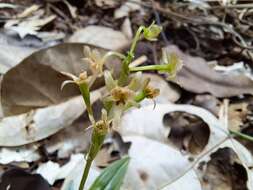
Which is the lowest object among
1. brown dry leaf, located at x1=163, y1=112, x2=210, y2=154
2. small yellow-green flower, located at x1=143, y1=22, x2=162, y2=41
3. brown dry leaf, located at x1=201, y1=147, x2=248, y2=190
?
brown dry leaf, located at x1=201, y1=147, x2=248, y2=190

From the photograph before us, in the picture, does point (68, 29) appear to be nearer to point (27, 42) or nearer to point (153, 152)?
point (27, 42)

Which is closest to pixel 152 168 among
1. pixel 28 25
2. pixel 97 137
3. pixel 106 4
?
pixel 97 137

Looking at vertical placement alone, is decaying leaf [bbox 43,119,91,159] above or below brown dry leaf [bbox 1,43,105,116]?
below

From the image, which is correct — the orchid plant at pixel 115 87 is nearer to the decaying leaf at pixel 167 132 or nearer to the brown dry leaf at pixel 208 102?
the decaying leaf at pixel 167 132

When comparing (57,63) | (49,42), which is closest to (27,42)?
(49,42)

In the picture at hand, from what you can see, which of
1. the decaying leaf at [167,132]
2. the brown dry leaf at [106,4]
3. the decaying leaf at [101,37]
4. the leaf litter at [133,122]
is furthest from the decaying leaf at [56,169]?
the brown dry leaf at [106,4]

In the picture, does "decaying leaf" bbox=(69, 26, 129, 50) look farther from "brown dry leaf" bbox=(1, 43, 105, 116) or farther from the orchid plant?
the orchid plant

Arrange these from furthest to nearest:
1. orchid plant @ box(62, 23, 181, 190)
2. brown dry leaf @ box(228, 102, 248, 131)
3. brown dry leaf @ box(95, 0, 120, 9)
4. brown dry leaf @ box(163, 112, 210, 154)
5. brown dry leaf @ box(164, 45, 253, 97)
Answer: brown dry leaf @ box(95, 0, 120, 9) → brown dry leaf @ box(164, 45, 253, 97) → brown dry leaf @ box(228, 102, 248, 131) → brown dry leaf @ box(163, 112, 210, 154) → orchid plant @ box(62, 23, 181, 190)

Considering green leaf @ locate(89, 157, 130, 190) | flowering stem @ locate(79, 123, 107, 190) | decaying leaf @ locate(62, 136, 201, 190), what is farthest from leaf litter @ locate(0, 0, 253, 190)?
flowering stem @ locate(79, 123, 107, 190)
